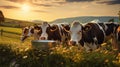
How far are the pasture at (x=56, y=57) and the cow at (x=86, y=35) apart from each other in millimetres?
3071

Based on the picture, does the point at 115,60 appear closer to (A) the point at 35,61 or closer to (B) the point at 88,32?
(A) the point at 35,61

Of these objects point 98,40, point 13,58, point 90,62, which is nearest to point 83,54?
point 90,62

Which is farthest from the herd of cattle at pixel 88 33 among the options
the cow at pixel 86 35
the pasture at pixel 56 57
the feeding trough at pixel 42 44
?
the pasture at pixel 56 57

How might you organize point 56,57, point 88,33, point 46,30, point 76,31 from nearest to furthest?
point 56,57 → point 76,31 → point 88,33 → point 46,30

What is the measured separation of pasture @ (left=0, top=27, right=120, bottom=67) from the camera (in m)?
10.3

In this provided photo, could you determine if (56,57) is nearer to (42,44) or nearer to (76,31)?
(42,44)

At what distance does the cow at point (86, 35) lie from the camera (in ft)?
50.9

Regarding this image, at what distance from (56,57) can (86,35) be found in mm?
4748

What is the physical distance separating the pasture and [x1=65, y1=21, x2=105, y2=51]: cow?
10.1 ft

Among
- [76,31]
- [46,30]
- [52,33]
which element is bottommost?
[52,33]

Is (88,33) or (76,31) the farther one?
(88,33)

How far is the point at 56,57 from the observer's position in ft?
37.6

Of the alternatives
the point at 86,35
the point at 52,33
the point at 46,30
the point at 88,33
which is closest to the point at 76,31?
the point at 86,35

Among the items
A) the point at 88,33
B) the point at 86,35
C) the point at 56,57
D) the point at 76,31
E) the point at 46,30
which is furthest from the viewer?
the point at 46,30
